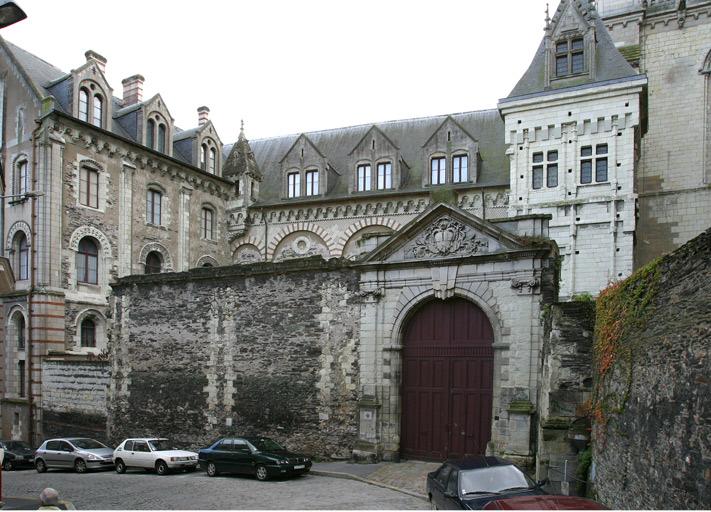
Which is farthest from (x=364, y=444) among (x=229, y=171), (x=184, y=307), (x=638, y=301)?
(x=229, y=171)

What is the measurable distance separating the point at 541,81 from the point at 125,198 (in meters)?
20.0

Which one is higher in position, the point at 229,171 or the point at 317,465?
the point at 229,171

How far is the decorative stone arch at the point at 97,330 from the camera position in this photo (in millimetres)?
28047

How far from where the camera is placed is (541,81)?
27.3 m

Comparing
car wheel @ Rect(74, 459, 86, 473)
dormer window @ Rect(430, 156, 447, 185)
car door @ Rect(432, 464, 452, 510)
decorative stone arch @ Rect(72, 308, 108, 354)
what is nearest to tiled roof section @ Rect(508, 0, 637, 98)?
dormer window @ Rect(430, 156, 447, 185)

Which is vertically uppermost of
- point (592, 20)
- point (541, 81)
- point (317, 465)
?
point (592, 20)

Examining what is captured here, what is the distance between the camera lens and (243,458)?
56.0 feet

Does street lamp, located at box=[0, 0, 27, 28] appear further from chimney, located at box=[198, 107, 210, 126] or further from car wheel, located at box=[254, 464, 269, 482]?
chimney, located at box=[198, 107, 210, 126]

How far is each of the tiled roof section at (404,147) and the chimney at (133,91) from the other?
847 cm

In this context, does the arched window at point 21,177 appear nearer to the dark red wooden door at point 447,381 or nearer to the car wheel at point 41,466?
the car wheel at point 41,466

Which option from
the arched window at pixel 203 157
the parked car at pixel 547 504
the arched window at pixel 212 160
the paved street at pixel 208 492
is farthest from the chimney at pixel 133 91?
the parked car at pixel 547 504

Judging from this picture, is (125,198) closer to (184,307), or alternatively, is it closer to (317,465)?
(184,307)

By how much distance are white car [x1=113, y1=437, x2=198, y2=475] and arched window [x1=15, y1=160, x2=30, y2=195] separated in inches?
566

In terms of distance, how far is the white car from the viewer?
60.7 ft
